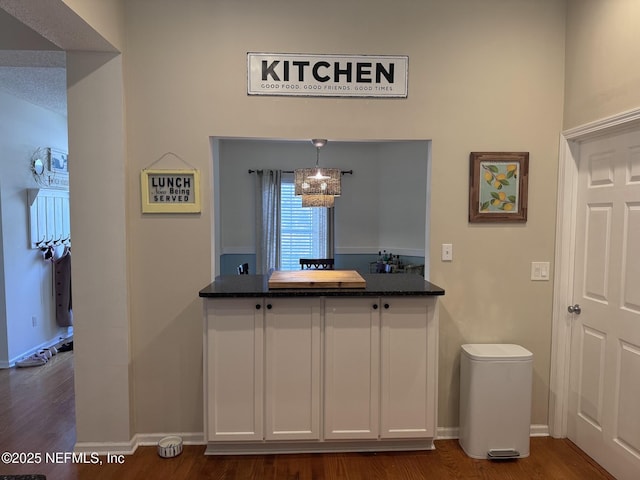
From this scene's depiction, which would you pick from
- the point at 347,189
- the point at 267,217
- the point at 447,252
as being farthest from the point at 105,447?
the point at 347,189

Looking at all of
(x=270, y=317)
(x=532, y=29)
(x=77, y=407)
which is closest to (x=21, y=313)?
(x=77, y=407)

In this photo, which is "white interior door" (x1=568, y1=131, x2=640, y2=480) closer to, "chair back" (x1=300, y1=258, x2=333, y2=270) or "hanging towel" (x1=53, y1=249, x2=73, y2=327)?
"chair back" (x1=300, y1=258, x2=333, y2=270)

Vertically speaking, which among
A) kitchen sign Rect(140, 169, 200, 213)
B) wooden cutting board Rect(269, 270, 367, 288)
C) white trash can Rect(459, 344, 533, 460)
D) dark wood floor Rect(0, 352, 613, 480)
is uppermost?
kitchen sign Rect(140, 169, 200, 213)

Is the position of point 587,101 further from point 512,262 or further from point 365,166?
point 365,166

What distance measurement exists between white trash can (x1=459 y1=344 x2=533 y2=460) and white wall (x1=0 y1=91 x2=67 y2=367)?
447 centimetres

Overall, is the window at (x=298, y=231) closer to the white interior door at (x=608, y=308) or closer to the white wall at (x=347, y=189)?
the white wall at (x=347, y=189)

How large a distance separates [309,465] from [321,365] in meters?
0.60

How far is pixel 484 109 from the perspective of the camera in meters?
2.71

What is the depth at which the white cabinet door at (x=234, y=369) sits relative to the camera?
2.42 m

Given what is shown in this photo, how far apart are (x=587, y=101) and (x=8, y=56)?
12.6 ft

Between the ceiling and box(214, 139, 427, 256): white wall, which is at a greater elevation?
the ceiling

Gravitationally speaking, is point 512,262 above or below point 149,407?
above

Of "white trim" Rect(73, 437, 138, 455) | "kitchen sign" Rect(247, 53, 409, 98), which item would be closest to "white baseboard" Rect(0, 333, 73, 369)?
"white trim" Rect(73, 437, 138, 455)

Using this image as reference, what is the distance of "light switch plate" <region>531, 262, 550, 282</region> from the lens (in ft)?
9.06
